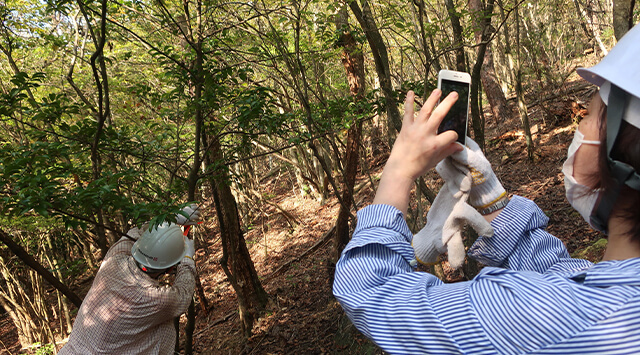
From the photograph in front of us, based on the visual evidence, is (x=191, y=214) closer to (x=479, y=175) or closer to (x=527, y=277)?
(x=479, y=175)

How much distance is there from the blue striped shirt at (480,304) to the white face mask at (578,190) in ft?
0.57

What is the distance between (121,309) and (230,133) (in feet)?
6.49

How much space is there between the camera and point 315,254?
342 inches

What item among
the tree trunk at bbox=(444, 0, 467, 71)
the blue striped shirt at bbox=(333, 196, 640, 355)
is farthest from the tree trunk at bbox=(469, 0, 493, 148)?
the blue striped shirt at bbox=(333, 196, 640, 355)

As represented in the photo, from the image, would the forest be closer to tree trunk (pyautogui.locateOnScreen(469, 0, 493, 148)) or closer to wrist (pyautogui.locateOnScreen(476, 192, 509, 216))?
tree trunk (pyautogui.locateOnScreen(469, 0, 493, 148))

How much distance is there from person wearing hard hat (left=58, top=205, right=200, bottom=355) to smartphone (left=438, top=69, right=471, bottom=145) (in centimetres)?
262

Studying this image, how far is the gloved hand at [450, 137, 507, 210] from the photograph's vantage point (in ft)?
3.79

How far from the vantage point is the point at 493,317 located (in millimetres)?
Result: 675

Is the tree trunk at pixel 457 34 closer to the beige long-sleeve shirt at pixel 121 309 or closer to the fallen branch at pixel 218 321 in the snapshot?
the beige long-sleeve shirt at pixel 121 309

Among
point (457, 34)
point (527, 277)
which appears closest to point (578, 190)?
point (527, 277)

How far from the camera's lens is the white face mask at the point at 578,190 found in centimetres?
85

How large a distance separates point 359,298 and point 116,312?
→ 344 cm

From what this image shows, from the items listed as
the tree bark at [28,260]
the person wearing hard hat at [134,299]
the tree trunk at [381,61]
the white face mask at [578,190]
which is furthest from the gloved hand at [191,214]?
the white face mask at [578,190]

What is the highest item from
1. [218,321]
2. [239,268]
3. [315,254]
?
[239,268]
